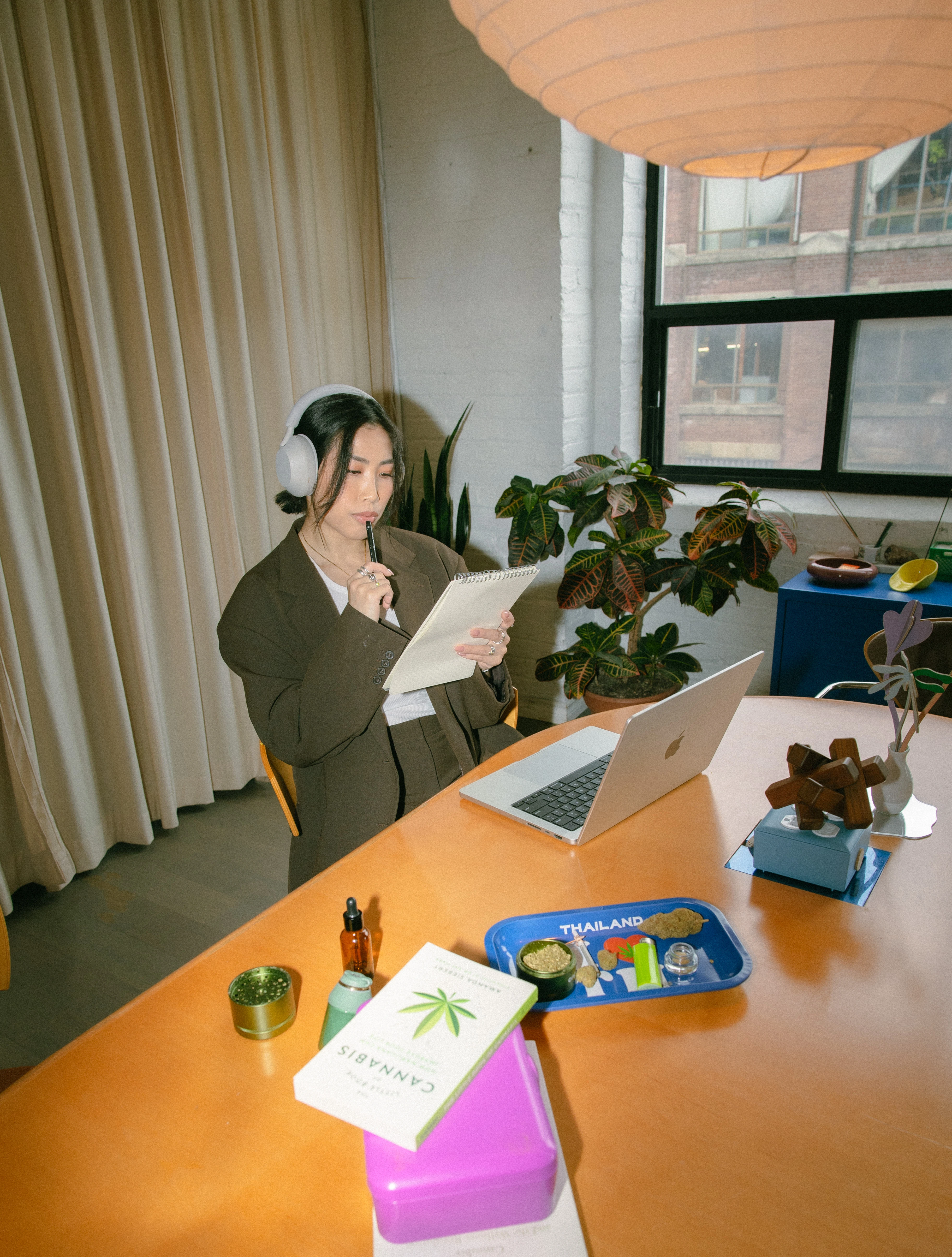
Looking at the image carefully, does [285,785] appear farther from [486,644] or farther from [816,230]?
[816,230]

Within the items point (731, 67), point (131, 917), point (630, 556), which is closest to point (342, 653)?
point (731, 67)

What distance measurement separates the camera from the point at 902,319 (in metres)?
2.95

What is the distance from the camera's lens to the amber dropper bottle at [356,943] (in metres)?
0.93

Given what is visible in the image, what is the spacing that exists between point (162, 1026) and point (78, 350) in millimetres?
2063

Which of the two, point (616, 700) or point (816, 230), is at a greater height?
point (816, 230)

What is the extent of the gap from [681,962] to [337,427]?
1.15 metres

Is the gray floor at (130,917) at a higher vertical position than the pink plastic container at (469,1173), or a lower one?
lower

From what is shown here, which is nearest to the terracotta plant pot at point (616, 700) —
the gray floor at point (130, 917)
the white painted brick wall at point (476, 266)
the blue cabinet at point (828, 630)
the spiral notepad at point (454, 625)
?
the blue cabinet at point (828, 630)

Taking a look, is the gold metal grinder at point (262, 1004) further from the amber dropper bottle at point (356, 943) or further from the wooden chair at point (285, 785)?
the wooden chair at point (285, 785)

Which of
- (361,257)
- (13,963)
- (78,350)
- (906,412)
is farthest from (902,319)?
(13,963)

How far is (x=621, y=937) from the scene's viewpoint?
105cm

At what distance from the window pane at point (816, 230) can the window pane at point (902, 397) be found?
0.15m

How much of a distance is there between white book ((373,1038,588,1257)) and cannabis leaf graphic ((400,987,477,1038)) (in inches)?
4.6

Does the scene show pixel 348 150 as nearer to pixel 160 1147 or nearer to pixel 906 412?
pixel 906 412
